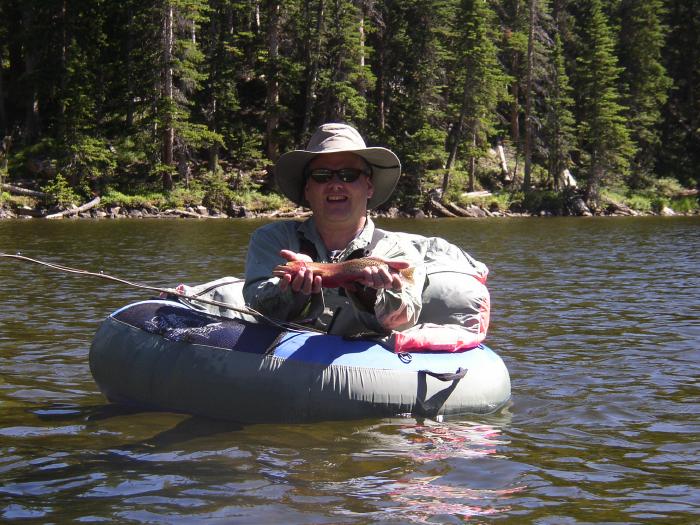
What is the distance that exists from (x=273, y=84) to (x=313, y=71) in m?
2.08

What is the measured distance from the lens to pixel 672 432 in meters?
5.50

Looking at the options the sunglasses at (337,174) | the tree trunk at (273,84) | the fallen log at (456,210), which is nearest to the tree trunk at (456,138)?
the fallen log at (456,210)

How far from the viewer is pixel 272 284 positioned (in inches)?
212

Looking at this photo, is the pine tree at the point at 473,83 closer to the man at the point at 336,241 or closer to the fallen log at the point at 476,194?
the fallen log at the point at 476,194

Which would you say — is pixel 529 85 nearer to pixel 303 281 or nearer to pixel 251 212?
pixel 251 212

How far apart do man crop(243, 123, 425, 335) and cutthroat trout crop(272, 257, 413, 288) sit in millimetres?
206

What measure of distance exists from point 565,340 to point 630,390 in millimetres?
2158

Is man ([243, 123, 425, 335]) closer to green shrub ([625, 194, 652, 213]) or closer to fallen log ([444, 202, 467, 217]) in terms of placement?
fallen log ([444, 202, 467, 217])

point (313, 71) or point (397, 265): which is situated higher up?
point (313, 71)

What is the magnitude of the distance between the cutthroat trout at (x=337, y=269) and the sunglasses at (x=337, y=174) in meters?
0.78

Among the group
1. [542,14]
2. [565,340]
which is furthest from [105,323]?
[542,14]

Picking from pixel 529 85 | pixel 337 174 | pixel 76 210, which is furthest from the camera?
pixel 529 85

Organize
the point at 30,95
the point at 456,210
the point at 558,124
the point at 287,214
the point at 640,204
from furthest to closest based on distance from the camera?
the point at 558,124 < the point at 640,204 < the point at 456,210 < the point at 30,95 < the point at 287,214

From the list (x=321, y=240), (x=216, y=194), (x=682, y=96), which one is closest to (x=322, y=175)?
(x=321, y=240)
